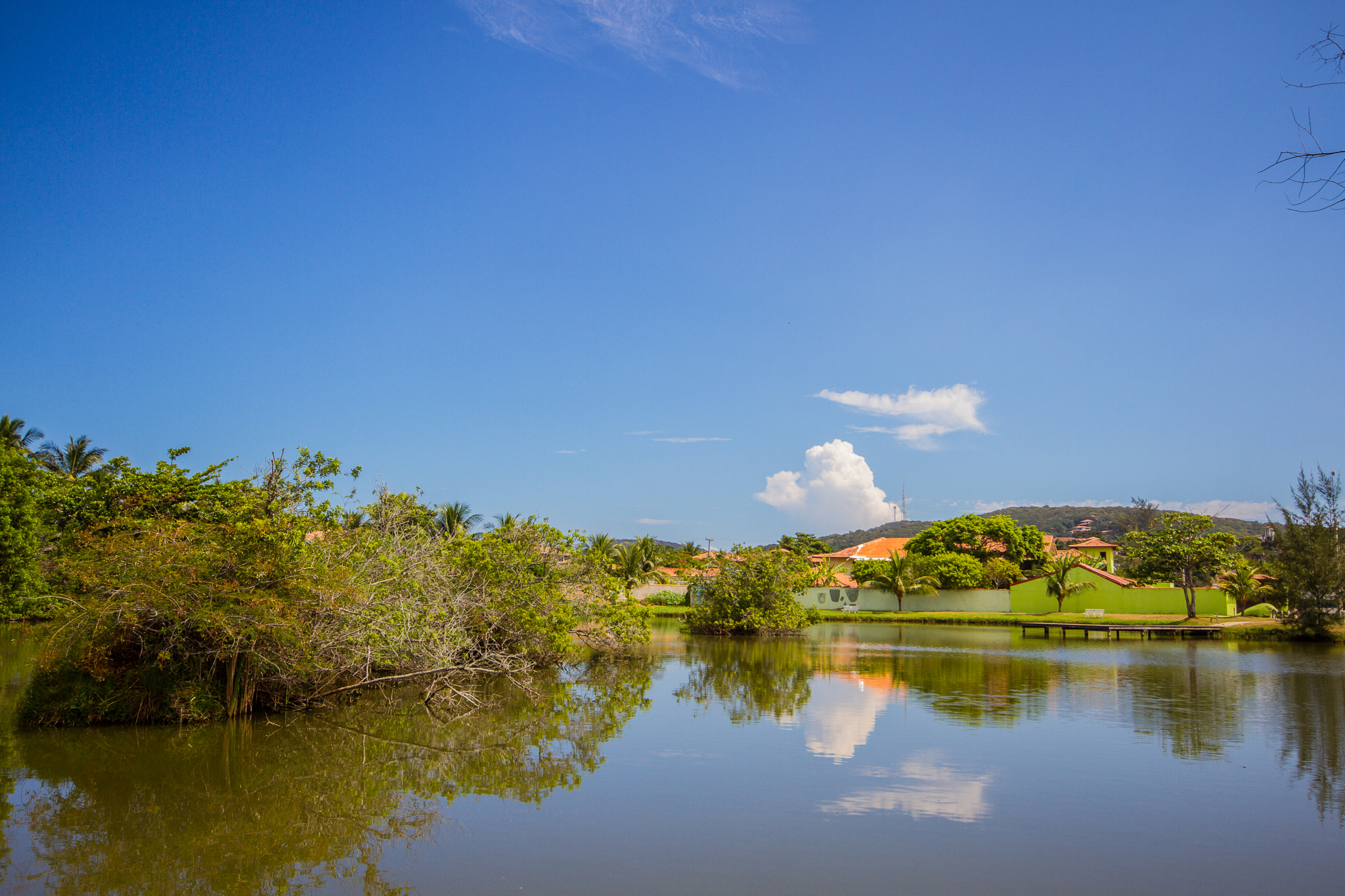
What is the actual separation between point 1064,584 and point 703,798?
4096 centimetres

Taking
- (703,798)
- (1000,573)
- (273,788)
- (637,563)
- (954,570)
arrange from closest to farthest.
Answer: (703,798) → (273,788) → (954,570) → (1000,573) → (637,563)

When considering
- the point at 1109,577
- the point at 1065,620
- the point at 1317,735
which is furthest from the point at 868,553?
the point at 1317,735

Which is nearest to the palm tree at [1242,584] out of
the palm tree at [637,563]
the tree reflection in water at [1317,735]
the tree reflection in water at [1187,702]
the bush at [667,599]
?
the tree reflection in water at [1187,702]

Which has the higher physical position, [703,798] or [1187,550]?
[1187,550]

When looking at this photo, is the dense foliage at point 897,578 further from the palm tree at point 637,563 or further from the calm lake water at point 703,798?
the calm lake water at point 703,798

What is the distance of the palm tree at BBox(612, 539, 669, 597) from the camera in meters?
50.3

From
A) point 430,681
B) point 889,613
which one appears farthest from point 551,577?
point 889,613

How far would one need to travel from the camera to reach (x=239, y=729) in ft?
40.5

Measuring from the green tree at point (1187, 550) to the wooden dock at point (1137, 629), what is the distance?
5364 millimetres

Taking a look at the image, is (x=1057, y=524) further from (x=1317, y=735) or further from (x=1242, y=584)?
(x=1317, y=735)

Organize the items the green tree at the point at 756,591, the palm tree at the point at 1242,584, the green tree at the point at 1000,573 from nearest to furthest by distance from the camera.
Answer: the green tree at the point at 756,591, the palm tree at the point at 1242,584, the green tree at the point at 1000,573

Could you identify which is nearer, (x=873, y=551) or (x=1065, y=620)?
(x=1065, y=620)

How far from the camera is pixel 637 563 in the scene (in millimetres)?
51406

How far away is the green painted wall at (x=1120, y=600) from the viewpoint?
40.9 meters
